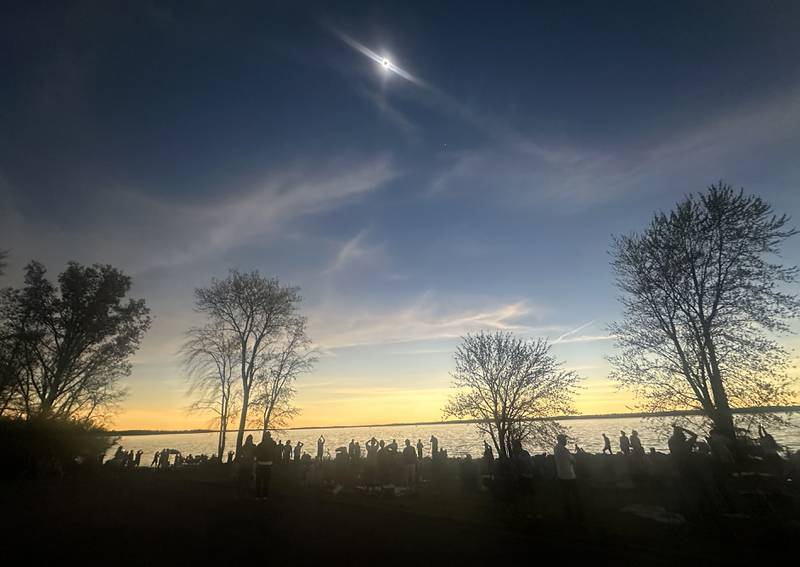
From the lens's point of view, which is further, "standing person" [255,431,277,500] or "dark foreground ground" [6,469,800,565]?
"standing person" [255,431,277,500]

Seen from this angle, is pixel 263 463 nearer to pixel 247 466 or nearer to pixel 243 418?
pixel 247 466

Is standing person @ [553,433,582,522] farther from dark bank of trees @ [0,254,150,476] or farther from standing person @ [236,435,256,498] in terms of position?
dark bank of trees @ [0,254,150,476]

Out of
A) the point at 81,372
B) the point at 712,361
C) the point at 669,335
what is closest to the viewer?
the point at 712,361

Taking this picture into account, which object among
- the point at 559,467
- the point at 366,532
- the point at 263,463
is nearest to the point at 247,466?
the point at 263,463

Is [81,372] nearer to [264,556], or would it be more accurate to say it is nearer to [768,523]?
[264,556]

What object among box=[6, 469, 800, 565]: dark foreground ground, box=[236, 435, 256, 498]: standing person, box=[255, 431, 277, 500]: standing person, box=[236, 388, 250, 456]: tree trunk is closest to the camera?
box=[6, 469, 800, 565]: dark foreground ground

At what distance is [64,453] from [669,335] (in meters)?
32.5

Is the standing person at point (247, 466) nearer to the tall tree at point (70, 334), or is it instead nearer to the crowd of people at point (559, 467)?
the crowd of people at point (559, 467)

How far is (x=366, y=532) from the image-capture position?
8.41 metres

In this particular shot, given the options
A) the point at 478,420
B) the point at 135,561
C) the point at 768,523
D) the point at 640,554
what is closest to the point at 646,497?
the point at 768,523

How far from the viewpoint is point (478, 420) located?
74.8 ft

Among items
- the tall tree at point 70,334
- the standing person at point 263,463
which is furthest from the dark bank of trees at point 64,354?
the standing person at point 263,463

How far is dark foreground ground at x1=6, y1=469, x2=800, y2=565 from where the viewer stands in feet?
21.9

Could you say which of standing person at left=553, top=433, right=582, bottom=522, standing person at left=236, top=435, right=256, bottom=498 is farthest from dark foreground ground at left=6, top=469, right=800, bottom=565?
standing person at left=236, top=435, right=256, bottom=498
